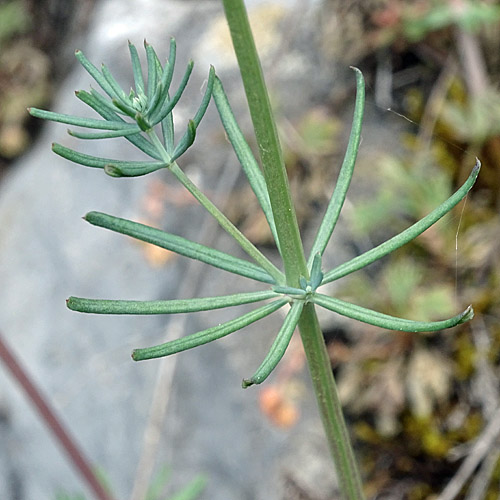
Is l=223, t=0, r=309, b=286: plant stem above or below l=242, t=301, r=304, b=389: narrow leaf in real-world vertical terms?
above

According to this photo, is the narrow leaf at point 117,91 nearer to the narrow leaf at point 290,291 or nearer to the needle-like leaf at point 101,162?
the needle-like leaf at point 101,162

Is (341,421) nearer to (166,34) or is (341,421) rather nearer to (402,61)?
(402,61)

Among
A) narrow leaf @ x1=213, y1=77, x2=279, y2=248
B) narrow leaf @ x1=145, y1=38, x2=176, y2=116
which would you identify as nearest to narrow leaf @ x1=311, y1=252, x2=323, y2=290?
narrow leaf @ x1=213, y1=77, x2=279, y2=248

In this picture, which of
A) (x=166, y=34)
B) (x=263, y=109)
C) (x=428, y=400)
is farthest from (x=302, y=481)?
(x=166, y=34)

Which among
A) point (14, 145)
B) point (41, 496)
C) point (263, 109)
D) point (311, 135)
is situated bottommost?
point (263, 109)

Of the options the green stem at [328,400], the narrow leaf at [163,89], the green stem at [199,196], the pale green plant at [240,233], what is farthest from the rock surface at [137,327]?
the narrow leaf at [163,89]

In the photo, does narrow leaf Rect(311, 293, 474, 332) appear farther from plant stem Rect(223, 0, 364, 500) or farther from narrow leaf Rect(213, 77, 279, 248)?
narrow leaf Rect(213, 77, 279, 248)

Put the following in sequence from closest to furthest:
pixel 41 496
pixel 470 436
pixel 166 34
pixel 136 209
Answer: pixel 470 436, pixel 41 496, pixel 136 209, pixel 166 34
